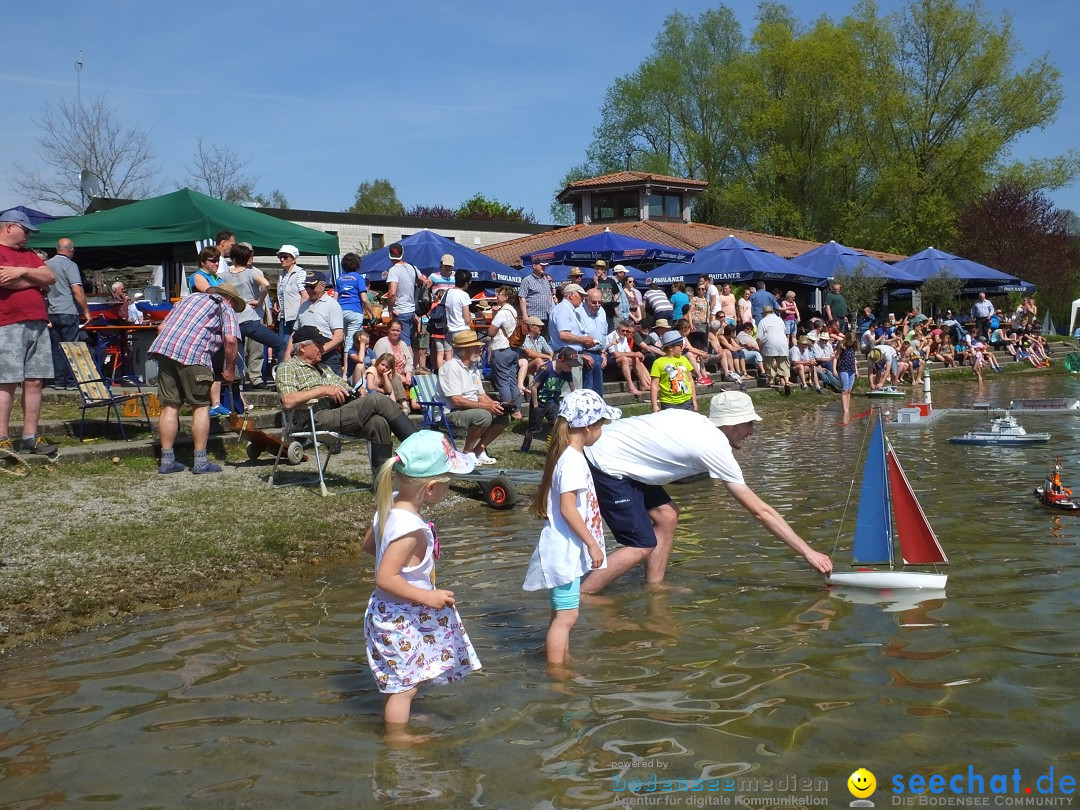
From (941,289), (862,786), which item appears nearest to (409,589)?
(862,786)

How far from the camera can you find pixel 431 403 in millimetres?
11992

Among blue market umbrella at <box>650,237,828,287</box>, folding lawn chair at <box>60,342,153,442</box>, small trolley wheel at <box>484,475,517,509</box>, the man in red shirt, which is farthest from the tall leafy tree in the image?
the man in red shirt

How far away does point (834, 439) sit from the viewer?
15648 mm

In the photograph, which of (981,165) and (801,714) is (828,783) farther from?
(981,165)

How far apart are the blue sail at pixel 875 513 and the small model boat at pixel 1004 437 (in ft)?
27.8

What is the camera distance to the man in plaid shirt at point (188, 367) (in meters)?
9.95

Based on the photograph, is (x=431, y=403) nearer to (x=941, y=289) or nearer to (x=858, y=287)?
(x=858, y=287)

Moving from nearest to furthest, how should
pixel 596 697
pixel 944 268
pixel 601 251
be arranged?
pixel 596 697 < pixel 601 251 < pixel 944 268

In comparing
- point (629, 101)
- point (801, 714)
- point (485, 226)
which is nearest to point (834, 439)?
point (801, 714)

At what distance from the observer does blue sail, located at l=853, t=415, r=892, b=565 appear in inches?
267

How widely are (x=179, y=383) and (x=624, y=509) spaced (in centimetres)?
544

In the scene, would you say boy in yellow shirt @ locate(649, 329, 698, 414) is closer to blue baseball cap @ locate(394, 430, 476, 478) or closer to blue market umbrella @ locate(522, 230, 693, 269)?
blue baseball cap @ locate(394, 430, 476, 478)

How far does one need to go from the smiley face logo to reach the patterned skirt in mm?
1828

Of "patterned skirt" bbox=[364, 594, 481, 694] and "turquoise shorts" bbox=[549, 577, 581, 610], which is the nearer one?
"patterned skirt" bbox=[364, 594, 481, 694]
